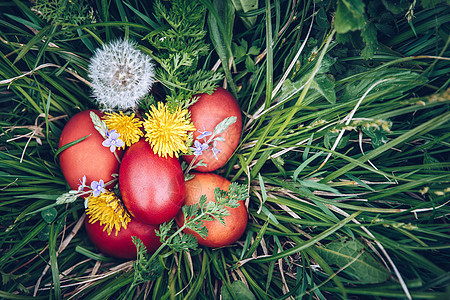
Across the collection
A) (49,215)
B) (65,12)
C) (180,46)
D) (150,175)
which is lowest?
(49,215)

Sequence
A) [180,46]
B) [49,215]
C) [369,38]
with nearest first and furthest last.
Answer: [369,38]
[180,46]
[49,215]

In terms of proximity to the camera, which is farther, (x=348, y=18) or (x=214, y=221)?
(x=214, y=221)

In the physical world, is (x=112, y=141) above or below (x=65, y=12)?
below

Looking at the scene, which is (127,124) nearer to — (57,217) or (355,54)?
(57,217)

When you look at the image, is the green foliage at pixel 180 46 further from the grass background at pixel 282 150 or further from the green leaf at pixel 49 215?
the green leaf at pixel 49 215

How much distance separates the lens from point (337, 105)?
1.32 meters

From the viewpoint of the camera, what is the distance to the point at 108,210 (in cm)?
126

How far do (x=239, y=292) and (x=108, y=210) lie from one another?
30.7 inches

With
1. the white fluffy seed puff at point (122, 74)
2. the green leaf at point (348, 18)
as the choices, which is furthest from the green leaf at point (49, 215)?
the green leaf at point (348, 18)

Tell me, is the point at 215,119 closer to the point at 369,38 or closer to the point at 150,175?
the point at 150,175

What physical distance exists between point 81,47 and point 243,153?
1.15 metres

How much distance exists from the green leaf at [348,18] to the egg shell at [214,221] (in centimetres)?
89

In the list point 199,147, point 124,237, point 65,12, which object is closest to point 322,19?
point 199,147

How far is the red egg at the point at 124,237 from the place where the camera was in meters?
1.36
